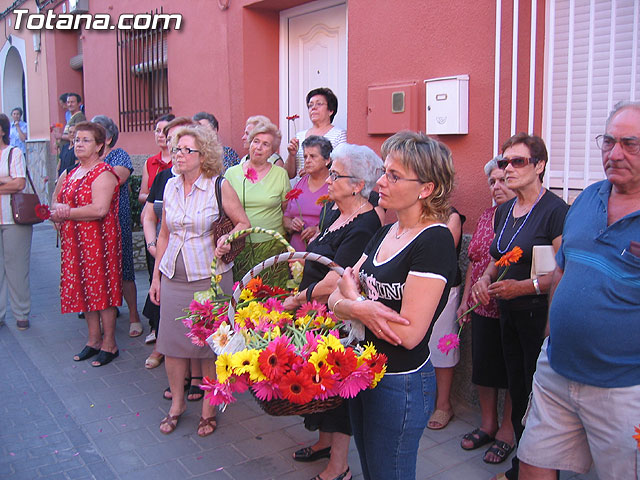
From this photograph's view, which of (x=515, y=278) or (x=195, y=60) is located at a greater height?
(x=195, y=60)

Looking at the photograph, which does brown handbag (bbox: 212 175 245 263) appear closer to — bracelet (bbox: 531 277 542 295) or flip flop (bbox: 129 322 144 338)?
bracelet (bbox: 531 277 542 295)

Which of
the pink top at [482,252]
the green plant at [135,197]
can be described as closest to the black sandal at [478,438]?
the pink top at [482,252]

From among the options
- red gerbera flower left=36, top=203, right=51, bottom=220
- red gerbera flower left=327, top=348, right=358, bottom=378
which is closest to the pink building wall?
red gerbera flower left=36, top=203, right=51, bottom=220

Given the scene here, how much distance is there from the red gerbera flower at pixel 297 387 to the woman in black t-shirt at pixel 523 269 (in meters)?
1.49

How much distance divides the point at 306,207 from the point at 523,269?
5.91ft

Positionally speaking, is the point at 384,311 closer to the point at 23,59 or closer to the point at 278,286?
the point at 278,286

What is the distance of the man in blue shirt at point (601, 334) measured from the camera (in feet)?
7.66

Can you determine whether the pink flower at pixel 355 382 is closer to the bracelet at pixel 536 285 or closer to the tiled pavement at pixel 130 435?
the bracelet at pixel 536 285

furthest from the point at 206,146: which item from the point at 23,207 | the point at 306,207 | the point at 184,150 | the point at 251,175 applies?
the point at 23,207

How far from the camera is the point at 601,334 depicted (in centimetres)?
236

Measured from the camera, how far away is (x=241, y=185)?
16.5 feet

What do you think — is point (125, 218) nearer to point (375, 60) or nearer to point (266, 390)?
point (375, 60)

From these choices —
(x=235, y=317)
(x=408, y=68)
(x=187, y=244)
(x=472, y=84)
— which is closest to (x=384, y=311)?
(x=235, y=317)

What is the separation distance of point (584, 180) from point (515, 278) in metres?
1.06
